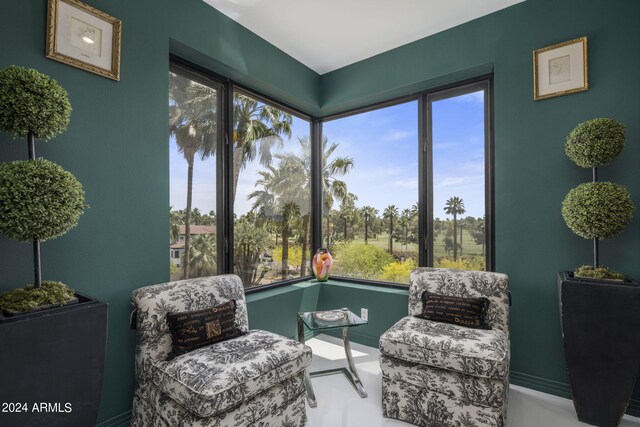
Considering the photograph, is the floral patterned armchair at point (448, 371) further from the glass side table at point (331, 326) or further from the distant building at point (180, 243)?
the distant building at point (180, 243)

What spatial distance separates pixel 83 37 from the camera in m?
1.86

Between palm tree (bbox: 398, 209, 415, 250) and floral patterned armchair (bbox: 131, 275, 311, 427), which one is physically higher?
palm tree (bbox: 398, 209, 415, 250)

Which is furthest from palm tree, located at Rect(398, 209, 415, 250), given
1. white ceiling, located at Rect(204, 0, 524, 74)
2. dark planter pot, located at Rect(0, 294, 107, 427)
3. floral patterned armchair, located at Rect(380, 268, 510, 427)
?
dark planter pot, located at Rect(0, 294, 107, 427)

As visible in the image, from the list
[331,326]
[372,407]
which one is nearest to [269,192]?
[331,326]

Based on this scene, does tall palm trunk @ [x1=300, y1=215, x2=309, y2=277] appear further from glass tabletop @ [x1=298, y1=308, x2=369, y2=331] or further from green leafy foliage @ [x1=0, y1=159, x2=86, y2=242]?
green leafy foliage @ [x1=0, y1=159, x2=86, y2=242]

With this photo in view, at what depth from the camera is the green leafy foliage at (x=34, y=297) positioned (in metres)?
1.34

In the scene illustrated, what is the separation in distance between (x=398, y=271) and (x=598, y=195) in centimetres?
179

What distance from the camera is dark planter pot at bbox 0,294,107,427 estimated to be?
1197 millimetres

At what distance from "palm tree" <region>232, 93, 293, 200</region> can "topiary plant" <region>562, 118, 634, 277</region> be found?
252 centimetres

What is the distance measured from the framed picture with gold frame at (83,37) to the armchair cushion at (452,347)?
2.44 metres

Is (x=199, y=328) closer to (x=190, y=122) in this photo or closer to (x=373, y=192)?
(x=190, y=122)

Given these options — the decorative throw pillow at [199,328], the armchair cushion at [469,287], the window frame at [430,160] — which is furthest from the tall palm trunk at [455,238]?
the decorative throw pillow at [199,328]

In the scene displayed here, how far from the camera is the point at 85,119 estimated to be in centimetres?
187

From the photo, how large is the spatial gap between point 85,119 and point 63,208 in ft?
2.35
